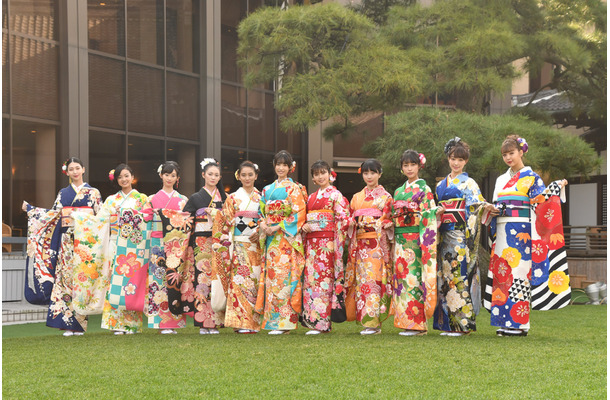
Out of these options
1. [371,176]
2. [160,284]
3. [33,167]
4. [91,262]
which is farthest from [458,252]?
[33,167]

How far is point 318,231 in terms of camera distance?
24.3 ft

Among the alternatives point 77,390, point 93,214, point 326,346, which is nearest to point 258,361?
point 326,346

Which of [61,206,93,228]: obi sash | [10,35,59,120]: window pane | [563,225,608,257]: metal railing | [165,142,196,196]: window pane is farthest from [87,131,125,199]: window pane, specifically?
[563,225,608,257]: metal railing

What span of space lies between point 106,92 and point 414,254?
359 inches

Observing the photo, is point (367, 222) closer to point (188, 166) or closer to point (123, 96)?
point (123, 96)

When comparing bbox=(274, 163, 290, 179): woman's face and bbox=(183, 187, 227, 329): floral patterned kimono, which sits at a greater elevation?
bbox=(274, 163, 290, 179): woman's face

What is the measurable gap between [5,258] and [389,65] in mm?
7086

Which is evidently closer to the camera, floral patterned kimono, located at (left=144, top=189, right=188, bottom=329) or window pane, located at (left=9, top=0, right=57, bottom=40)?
floral patterned kimono, located at (left=144, top=189, right=188, bottom=329)

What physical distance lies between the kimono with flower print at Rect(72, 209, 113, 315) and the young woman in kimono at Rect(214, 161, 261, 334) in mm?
1282

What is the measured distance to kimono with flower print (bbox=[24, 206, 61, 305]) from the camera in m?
→ 7.68

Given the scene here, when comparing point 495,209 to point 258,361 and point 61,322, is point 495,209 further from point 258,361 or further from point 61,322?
point 61,322

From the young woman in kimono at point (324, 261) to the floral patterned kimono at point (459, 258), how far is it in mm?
1023

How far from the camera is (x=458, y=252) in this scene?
6.87 metres

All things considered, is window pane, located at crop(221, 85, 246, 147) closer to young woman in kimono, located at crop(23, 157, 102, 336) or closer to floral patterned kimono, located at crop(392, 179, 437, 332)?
young woman in kimono, located at crop(23, 157, 102, 336)
